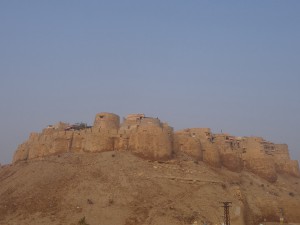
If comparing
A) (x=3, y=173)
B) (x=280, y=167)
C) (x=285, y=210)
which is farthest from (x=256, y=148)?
(x=3, y=173)

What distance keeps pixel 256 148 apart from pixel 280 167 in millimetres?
5407

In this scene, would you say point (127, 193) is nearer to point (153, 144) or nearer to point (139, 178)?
point (139, 178)

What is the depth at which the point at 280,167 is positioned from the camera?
1598 inches

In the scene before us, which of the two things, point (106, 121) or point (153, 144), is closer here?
point (153, 144)

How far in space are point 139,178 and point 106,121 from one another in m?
8.14

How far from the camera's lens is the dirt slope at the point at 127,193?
77.0 ft

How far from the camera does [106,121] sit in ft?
111

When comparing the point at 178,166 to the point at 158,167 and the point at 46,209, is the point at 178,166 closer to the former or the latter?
the point at 158,167

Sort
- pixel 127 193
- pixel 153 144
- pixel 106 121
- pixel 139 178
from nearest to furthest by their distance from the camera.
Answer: pixel 127 193 → pixel 139 178 → pixel 153 144 → pixel 106 121

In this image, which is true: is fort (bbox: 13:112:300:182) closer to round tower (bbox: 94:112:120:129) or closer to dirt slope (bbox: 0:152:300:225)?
round tower (bbox: 94:112:120:129)

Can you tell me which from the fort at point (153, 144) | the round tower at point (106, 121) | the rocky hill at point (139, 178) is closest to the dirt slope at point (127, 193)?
the rocky hill at point (139, 178)

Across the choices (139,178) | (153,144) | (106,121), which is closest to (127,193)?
(139,178)

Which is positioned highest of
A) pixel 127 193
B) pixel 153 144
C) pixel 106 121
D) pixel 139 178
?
pixel 106 121

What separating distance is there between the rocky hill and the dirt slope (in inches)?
2.6
